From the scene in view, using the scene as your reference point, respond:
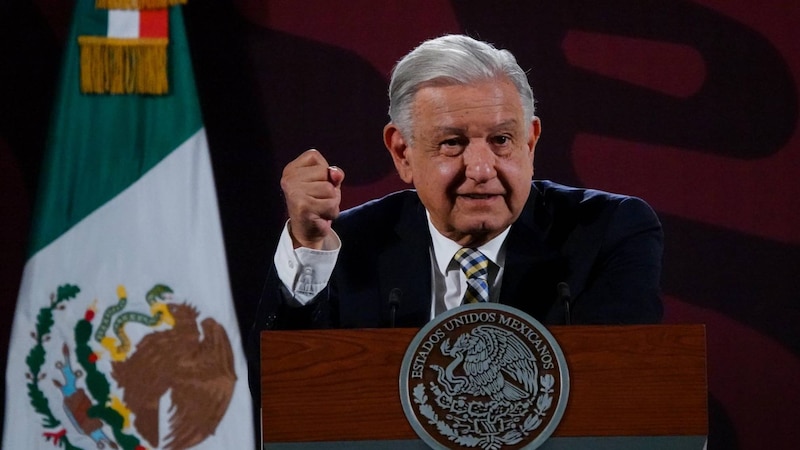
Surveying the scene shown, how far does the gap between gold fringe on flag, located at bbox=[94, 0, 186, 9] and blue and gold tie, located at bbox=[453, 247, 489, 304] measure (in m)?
1.76

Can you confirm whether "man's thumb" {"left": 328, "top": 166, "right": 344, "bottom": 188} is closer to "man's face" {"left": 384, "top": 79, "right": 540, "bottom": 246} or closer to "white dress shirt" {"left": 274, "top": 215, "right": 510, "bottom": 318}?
"white dress shirt" {"left": 274, "top": 215, "right": 510, "bottom": 318}

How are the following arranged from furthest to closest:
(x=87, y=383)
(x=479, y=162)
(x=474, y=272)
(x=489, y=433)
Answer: (x=87, y=383) < (x=474, y=272) < (x=479, y=162) < (x=489, y=433)

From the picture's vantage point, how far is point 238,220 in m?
3.47

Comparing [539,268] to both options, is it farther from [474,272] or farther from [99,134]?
[99,134]

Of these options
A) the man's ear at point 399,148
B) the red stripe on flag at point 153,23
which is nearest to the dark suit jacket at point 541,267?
the man's ear at point 399,148

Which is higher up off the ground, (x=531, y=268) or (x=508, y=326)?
(x=508, y=326)

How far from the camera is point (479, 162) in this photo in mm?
2033

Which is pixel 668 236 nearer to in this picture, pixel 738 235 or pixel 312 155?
pixel 738 235

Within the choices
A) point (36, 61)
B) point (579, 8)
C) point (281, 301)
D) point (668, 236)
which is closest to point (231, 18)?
point (36, 61)

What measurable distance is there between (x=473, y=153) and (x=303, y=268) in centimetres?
40

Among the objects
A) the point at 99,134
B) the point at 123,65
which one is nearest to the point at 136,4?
the point at 123,65

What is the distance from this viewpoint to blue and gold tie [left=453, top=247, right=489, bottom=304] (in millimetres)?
2100

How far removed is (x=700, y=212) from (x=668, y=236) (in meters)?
0.13

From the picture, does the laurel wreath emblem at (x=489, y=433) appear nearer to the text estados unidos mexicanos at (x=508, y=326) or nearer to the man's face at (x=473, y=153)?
the text estados unidos mexicanos at (x=508, y=326)
